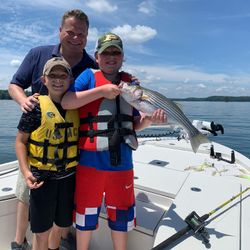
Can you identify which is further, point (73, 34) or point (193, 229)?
point (73, 34)

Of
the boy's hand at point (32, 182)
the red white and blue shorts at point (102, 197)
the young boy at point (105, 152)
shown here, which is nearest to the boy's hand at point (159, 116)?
the young boy at point (105, 152)

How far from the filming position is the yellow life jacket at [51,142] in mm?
2357

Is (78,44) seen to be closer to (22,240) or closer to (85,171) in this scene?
(85,171)

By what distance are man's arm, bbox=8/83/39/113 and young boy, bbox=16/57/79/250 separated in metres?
0.04

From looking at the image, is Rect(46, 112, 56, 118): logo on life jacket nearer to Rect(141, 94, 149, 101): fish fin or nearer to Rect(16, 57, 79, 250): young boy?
Rect(16, 57, 79, 250): young boy

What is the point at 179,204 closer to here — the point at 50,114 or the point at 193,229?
the point at 193,229

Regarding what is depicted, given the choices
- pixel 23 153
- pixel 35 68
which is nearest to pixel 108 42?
pixel 35 68

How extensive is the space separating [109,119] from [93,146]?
0.28m

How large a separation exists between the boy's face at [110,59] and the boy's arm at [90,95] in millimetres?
286

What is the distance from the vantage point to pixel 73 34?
2.71 metres

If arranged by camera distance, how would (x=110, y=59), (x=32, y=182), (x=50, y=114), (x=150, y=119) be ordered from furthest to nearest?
(x=150, y=119) < (x=110, y=59) < (x=50, y=114) < (x=32, y=182)

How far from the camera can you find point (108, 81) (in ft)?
8.34

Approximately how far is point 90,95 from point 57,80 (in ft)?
1.13

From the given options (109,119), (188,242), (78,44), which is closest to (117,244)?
(188,242)
